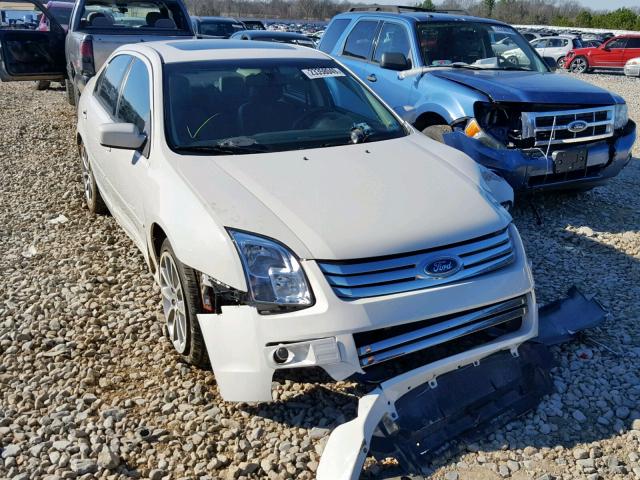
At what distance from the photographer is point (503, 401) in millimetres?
3113

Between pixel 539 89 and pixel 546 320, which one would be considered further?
pixel 539 89

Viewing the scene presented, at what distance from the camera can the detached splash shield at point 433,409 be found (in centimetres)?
267

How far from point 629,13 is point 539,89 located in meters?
54.7

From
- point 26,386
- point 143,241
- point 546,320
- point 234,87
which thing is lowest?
point 26,386

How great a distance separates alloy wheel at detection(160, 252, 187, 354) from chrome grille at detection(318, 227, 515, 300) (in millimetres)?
935

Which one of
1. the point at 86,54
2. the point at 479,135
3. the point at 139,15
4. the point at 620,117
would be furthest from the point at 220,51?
the point at 139,15

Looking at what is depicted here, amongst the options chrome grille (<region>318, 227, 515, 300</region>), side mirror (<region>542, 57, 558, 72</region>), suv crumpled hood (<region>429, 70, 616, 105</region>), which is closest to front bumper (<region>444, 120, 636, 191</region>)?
suv crumpled hood (<region>429, 70, 616, 105</region>)

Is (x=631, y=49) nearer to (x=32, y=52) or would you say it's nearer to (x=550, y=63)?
(x=550, y=63)

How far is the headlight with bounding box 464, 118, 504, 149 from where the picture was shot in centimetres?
574

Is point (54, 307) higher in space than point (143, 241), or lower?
lower

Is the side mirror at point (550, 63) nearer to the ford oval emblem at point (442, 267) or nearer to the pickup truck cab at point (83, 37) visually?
the ford oval emblem at point (442, 267)

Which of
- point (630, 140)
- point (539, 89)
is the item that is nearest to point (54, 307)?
point (539, 89)

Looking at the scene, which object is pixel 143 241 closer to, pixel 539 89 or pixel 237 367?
pixel 237 367

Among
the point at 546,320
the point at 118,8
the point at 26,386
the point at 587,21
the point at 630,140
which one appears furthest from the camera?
the point at 587,21
